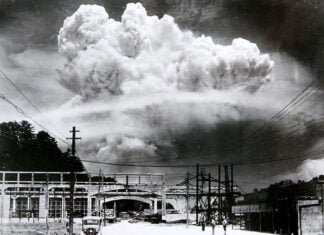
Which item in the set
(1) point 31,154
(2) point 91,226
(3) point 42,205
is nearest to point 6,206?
(3) point 42,205

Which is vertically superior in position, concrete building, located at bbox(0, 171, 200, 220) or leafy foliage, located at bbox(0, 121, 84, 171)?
leafy foliage, located at bbox(0, 121, 84, 171)

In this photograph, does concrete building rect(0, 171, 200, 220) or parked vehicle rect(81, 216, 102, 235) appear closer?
parked vehicle rect(81, 216, 102, 235)

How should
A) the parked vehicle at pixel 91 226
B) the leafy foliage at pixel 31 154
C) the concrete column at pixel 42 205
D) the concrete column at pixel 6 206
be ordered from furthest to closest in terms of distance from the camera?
1. the leafy foliage at pixel 31 154
2. the concrete column at pixel 42 205
3. the concrete column at pixel 6 206
4. the parked vehicle at pixel 91 226

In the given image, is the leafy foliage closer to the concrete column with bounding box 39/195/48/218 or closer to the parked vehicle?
the concrete column with bounding box 39/195/48/218

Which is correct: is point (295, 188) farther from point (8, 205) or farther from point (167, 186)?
point (8, 205)

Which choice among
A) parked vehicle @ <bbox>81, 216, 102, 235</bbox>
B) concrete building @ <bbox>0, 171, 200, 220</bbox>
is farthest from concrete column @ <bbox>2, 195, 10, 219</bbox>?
parked vehicle @ <bbox>81, 216, 102, 235</bbox>

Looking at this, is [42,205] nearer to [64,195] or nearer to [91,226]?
[64,195]

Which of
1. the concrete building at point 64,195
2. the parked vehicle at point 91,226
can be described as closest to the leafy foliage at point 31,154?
the concrete building at point 64,195

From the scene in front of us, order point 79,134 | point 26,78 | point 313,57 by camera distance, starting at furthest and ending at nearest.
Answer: point 79,134 < point 26,78 < point 313,57

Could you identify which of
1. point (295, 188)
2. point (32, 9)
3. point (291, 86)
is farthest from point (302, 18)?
point (295, 188)

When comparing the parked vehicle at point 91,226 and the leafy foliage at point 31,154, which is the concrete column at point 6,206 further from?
the parked vehicle at point 91,226

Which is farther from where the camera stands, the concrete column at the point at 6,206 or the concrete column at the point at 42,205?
the concrete column at the point at 42,205
